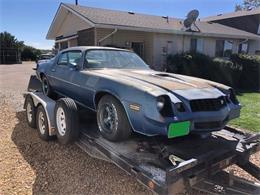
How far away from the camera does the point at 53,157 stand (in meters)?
4.48

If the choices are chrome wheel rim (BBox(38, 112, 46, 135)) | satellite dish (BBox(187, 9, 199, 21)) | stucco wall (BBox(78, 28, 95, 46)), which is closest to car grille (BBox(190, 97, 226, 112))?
chrome wheel rim (BBox(38, 112, 46, 135))

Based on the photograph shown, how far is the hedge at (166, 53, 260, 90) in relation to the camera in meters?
14.6

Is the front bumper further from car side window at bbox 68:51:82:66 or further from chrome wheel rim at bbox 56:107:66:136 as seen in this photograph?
car side window at bbox 68:51:82:66

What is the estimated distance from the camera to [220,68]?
588 inches

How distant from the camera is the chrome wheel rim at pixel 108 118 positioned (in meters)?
3.70

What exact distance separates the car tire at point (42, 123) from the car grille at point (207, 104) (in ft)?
8.58

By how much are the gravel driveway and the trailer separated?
348 mm

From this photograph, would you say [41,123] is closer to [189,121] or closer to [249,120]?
[189,121]

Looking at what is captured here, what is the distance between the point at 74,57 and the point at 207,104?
290 centimetres

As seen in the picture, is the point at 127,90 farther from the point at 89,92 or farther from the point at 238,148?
the point at 238,148

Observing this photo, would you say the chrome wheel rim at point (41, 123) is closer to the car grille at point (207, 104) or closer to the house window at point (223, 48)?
the car grille at point (207, 104)

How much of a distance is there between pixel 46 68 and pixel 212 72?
34.8ft

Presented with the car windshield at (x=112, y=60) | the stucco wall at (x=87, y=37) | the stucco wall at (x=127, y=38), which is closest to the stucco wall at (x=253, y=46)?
the stucco wall at (x=127, y=38)

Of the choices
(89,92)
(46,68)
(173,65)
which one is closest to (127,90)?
(89,92)
